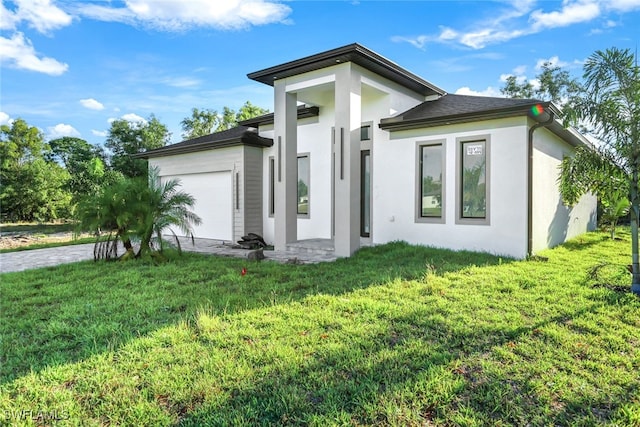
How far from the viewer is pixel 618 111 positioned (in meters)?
5.26

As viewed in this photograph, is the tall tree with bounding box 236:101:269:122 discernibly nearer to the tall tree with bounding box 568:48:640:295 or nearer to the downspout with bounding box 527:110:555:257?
the downspout with bounding box 527:110:555:257

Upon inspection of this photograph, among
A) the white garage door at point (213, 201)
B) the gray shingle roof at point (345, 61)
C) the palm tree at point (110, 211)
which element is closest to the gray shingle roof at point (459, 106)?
the gray shingle roof at point (345, 61)

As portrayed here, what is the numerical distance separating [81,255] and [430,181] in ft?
29.3

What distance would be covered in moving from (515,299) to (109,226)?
765 cm

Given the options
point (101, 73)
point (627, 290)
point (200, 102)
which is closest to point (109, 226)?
point (101, 73)

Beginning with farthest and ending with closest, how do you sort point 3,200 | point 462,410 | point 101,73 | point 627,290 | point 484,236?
point 3,200 < point 101,73 < point 484,236 < point 627,290 < point 462,410

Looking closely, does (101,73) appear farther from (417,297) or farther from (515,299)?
(515,299)

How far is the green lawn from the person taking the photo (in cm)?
243

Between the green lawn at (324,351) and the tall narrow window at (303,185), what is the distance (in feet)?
17.4

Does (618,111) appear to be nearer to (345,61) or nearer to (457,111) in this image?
(457,111)

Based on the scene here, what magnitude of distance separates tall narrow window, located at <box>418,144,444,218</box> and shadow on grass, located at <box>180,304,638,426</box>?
5848mm

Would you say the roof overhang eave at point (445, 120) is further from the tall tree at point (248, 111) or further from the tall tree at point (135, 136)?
the tall tree at point (135, 136)

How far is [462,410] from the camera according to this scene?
2.42 m

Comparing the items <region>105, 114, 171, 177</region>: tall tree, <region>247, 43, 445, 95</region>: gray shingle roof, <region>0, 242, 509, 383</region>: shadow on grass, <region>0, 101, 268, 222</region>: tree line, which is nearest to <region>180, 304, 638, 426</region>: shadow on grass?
<region>0, 242, 509, 383</region>: shadow on grass
